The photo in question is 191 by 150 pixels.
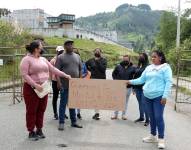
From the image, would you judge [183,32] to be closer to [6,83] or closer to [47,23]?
[6,83]

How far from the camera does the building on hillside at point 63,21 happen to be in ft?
401

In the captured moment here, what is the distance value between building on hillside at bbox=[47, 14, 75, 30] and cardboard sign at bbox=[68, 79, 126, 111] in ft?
352

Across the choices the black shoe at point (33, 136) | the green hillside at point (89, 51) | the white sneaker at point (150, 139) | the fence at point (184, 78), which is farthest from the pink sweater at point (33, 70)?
the green hillside at point (89, 51)

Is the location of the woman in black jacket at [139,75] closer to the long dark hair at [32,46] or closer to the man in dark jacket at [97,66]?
the man in dark jacket at [97,66]

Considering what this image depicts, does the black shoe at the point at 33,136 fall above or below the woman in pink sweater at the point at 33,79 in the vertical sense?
below

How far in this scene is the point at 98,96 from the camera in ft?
33.5

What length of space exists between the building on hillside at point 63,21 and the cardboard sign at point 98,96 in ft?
352

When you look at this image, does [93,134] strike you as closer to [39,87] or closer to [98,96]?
[98,96]

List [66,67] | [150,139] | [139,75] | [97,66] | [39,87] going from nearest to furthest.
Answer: [39,87]
[150,139]
[66,67]
[139,75]
[97,66]

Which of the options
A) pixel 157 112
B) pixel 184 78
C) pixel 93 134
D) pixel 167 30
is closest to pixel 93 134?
pixel 93 134

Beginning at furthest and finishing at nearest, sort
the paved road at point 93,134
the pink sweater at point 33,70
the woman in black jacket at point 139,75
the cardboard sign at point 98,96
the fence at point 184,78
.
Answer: the fence at point 184,78, the woman in black jacket at point 139,75, the cardboard sign at point 98,96, the pink sweater at point 33,70, the paved road at point 93,134

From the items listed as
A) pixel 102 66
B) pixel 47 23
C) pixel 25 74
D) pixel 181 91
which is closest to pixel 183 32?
pixel 181 91

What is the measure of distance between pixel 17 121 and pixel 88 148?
10.8 feet

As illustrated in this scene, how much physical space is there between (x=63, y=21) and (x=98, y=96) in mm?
113295
